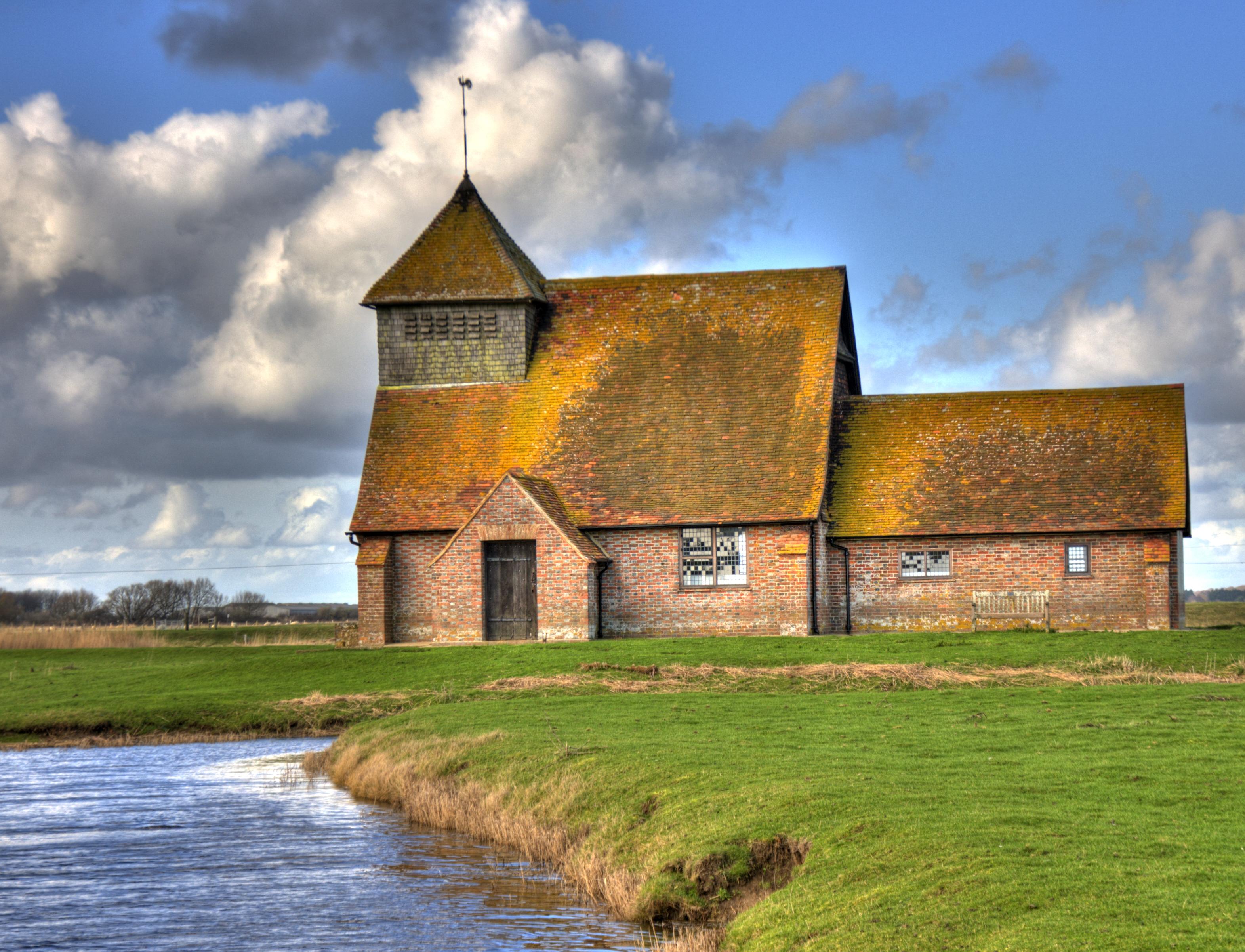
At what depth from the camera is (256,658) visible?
36.8 m

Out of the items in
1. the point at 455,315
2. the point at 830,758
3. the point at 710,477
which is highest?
the point at 455,315

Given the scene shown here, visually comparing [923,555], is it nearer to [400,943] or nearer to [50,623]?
[400,943]

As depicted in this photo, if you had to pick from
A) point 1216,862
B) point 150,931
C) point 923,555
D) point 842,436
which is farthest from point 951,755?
point 842,436

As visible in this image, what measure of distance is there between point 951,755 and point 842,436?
24.8 meters

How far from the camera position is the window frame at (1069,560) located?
3638cm

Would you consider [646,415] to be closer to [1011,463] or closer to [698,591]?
[698,591]

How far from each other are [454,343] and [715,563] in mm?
11828

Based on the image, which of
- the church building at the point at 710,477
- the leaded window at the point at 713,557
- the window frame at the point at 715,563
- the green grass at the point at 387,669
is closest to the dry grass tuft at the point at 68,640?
the green grass at the point at 387,669

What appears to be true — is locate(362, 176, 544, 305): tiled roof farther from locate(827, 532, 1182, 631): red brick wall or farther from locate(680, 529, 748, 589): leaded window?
locate(827, 532, 1182, 631): red brick wall

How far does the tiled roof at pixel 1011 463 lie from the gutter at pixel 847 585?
468 millimetres

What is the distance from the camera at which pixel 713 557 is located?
123ft

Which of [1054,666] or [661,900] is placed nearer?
[661,900]

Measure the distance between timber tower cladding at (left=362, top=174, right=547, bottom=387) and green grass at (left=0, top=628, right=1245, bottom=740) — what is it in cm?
1026

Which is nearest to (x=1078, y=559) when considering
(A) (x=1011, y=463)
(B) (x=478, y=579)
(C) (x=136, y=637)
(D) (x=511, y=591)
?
(A) (x=1011, y=463)
